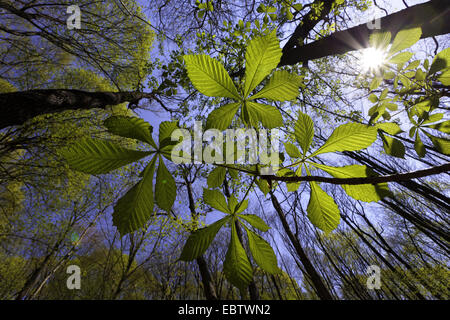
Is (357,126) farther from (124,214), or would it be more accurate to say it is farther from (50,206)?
(50,206)

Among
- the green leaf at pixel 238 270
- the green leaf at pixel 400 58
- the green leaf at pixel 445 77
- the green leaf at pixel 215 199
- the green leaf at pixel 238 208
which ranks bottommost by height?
the green leaf at pixel 238 270

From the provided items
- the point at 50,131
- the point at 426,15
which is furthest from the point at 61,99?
the point at 50,131

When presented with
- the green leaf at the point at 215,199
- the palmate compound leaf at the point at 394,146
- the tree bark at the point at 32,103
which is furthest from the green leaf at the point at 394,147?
the tree bark at the point at 32,103

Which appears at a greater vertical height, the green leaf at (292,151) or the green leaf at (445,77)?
the green leaf at (445,77)

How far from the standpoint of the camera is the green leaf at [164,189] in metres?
0.44

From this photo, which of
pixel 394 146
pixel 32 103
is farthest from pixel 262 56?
pixel 32 103

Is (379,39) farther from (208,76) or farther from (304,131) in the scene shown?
(208,76)

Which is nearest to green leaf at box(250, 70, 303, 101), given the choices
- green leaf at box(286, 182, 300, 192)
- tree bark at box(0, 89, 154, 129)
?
green leaf at box(286, 182, 300, 192)

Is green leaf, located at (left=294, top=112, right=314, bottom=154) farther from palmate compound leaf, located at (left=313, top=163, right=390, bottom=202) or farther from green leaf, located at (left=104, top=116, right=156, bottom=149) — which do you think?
green leaf, located at (left=104, top=116, right=156, bottom=149)

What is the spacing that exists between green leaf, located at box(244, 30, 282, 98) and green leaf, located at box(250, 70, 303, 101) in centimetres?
3

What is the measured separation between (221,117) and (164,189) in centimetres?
22

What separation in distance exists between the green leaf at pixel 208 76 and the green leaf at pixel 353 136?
0.87 ft

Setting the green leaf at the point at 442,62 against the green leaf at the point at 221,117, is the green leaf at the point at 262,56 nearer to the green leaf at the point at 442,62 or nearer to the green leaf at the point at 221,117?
the green leaf at the point at 221,117
